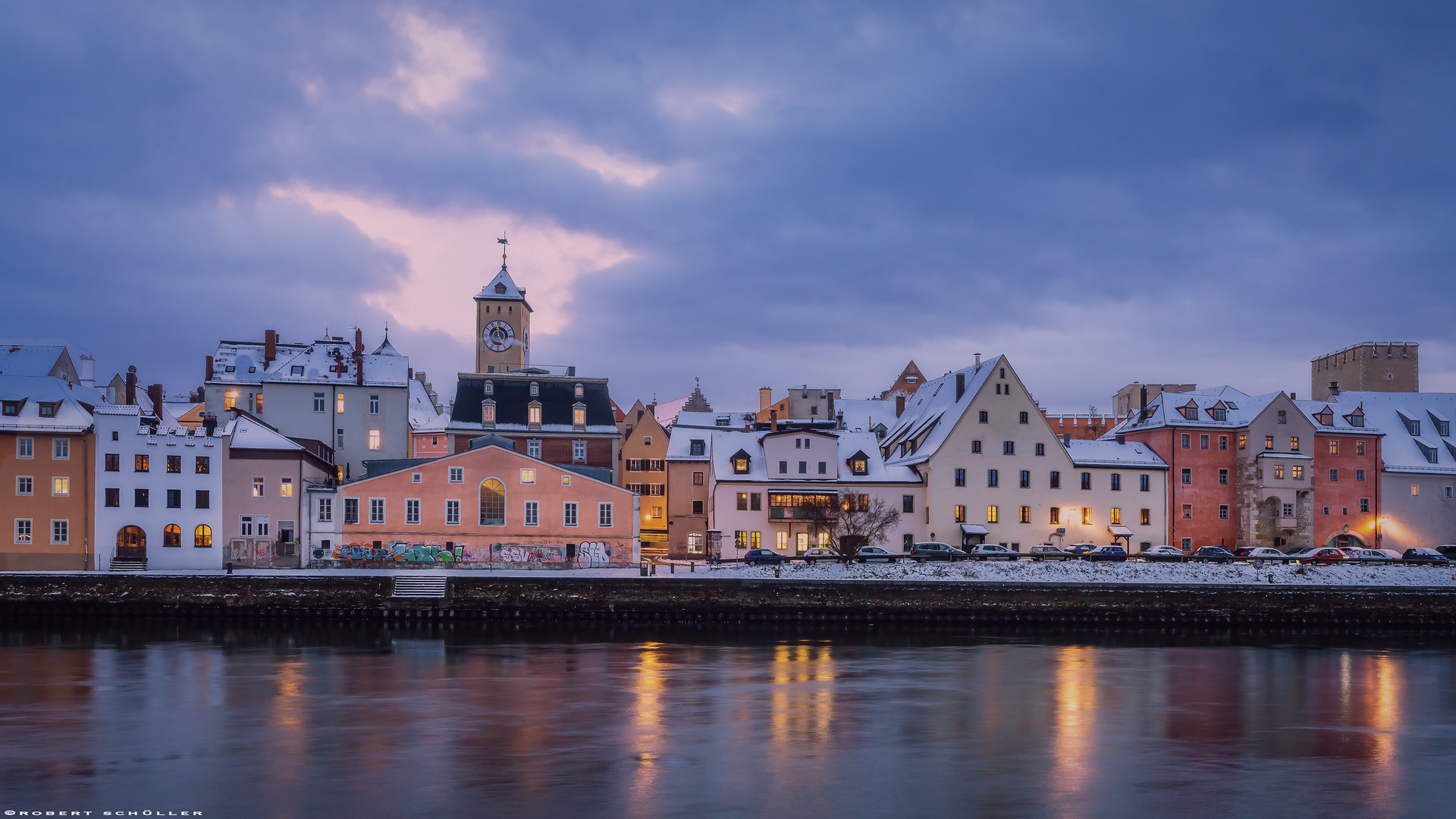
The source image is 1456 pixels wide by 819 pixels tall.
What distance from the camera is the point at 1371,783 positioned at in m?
26.8

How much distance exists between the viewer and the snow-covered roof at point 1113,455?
8231 centimetres

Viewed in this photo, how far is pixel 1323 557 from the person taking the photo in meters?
70.1

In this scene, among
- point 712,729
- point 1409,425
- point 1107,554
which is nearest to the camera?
point 712,729

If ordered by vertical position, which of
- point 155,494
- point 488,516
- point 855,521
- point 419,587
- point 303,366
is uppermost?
point 303,366

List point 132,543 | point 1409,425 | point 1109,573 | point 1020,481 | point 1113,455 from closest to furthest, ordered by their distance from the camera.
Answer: point 1109,573
point 132,543
point 1020,481
point 1113,455
point 1409,425

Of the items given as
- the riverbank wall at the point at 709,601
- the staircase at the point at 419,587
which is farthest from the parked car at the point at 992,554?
the staircase at the point at 419,587

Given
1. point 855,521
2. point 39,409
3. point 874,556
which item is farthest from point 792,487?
point 39,409

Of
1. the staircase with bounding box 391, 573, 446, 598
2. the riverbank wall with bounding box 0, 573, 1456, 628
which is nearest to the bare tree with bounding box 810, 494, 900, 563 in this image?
the riverbank wall with bounding box 0, 573, 1456, 628

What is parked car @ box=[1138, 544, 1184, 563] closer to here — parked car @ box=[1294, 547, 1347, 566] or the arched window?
parked car @ box=[1294, 547, 1347, 566]

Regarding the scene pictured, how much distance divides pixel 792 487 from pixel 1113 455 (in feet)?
79.5

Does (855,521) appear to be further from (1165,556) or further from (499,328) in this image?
(499,328)

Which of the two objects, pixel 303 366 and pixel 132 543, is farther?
pixel 303 366

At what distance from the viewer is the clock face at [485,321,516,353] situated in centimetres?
11150

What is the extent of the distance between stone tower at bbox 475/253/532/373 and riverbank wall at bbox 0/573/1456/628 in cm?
5124
